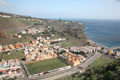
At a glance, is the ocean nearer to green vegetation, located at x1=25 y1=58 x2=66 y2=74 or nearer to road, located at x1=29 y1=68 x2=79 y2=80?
green vegetation, located at x1=25 y1=58 x2=66 y2=74

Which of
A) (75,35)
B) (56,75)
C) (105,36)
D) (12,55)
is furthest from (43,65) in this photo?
(105,36)

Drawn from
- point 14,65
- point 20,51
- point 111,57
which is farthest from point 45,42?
point 111,57

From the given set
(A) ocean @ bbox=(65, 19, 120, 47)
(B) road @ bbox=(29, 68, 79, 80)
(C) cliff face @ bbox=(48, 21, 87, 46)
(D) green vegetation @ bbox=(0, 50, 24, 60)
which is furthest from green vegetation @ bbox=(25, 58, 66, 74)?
(A) ocean @ bbox=(65, 19, 120, 47)

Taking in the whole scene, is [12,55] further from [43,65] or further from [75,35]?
[75,35]

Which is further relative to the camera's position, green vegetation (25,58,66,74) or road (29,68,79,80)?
green vegetation (25,58,66,74)

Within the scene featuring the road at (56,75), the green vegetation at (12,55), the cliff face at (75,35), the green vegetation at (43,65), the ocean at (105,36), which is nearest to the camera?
the road at (56,75)

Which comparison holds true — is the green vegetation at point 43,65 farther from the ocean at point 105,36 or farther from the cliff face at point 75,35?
the ocean at point 105,36

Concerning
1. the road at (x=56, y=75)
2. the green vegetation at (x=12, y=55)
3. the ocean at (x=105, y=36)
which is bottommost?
the road at (x=56, y=75)

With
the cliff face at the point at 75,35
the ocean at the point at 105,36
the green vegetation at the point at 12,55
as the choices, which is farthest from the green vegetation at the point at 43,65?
the ocean at the point at 105,36

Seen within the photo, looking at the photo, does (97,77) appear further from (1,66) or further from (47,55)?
(1,66)
